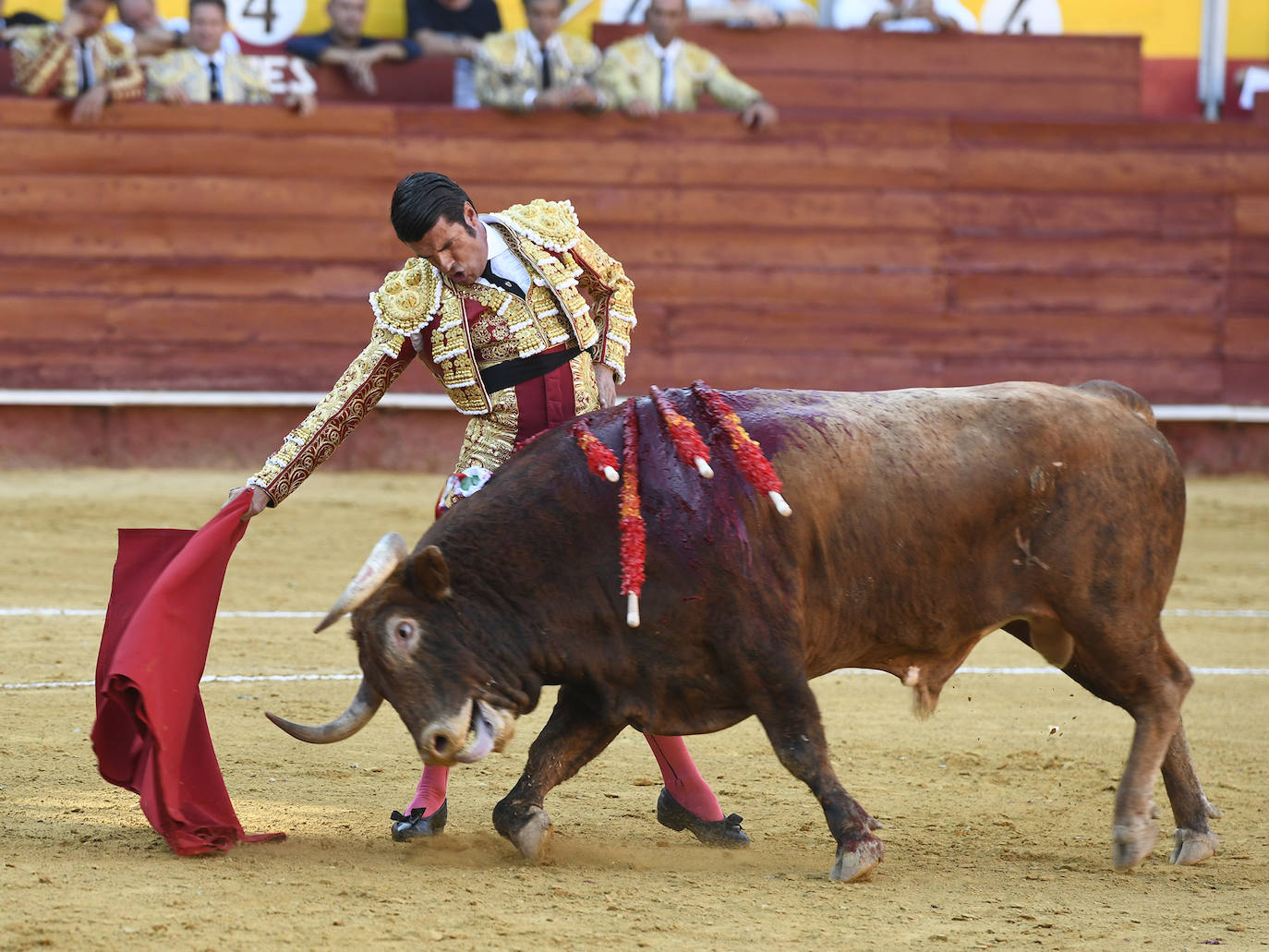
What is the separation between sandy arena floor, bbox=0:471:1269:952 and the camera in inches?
108

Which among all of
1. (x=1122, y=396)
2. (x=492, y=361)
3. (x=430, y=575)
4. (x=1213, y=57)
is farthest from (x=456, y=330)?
(x=1213, y=57)

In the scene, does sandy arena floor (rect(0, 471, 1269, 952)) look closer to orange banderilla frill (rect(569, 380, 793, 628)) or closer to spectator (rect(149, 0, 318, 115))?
orange banderilla frill (rect(569, 380, 793, 628))

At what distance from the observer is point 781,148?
9.02 metres

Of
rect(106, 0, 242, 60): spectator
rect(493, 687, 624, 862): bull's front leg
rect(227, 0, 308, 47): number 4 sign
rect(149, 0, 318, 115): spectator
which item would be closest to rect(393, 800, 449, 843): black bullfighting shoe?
rect(493, 687, 624, 862): bull's front leg

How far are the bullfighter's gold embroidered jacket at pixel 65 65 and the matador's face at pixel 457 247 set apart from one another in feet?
19.2

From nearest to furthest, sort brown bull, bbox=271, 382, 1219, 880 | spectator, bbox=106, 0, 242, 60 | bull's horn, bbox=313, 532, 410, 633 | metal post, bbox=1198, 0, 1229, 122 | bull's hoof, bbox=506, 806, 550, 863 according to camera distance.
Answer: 1. bull's horn, bbox=313, 532, 410, 633
2. brown bull, bbox=271, 382, 1219, 880
3. bull's hoof, bbox=506, 806, 550, 863
4. spectator, bbox=106, 0, 242, 60
5. metal post, bbox=1198, 0, 1229, 122

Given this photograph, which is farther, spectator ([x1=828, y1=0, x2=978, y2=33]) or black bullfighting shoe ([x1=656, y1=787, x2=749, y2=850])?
spectator ([x1=828, y1=0, x2=978, y2=33])

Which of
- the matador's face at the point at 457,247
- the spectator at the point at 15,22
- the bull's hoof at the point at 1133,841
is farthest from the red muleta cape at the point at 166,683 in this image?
the spectator at the point at 15,22

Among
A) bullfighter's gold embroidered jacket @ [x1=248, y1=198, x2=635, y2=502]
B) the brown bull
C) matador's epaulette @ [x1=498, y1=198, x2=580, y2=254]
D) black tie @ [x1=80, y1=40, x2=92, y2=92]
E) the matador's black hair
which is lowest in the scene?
the brown bull

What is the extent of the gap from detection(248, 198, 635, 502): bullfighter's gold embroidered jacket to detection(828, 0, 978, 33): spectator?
20.2 ft

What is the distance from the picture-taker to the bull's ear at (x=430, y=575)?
307 centimetres

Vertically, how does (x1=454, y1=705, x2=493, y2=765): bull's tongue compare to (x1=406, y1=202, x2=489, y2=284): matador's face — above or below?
below

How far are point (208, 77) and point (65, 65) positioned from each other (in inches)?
27.9

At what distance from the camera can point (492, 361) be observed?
3379 millimetres
